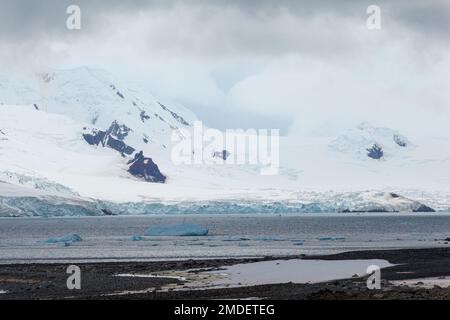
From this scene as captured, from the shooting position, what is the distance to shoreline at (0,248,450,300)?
4438cm

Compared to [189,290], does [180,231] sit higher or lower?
lower

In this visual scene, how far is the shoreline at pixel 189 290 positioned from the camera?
44375mm

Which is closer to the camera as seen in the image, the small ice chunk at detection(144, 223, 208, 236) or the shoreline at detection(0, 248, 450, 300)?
the shoreline at detection(0, 248, 450, 300)

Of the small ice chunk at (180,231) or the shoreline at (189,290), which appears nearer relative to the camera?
the shoreline at (189,290)

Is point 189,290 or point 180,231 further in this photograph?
point 180,231

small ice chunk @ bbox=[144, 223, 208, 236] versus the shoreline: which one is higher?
the shoreline

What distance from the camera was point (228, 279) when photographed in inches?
2256

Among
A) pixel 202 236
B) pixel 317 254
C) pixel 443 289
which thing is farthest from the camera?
pixel 202 236

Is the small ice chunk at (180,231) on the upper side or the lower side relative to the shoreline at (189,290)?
lower

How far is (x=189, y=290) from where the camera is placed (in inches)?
1959
